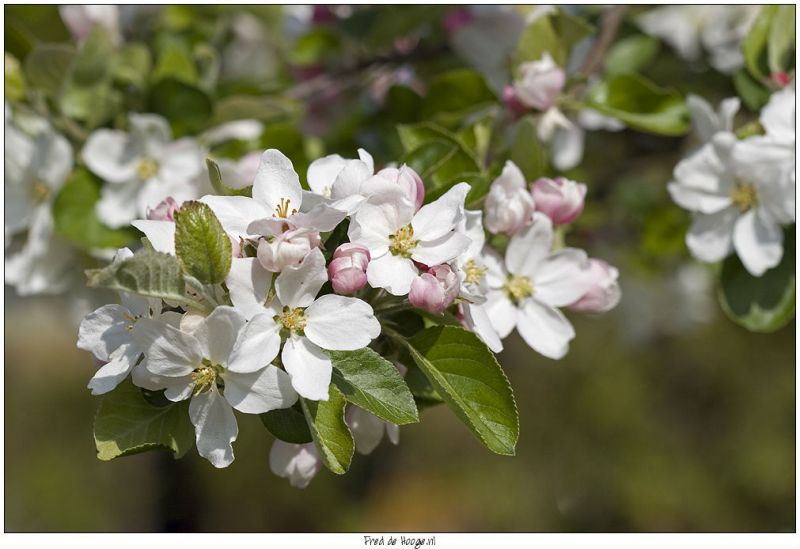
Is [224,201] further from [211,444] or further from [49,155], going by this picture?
[49,155]

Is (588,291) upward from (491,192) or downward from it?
downward

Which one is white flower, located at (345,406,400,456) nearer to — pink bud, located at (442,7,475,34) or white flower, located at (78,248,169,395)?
white flower, located at (78,248,169,395)

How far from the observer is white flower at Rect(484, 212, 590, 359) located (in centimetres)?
98

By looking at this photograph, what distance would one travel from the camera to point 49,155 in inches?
51.1

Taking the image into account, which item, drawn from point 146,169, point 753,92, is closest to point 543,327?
point 753,92

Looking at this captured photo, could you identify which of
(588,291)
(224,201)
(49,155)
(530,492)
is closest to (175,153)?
(49,155)

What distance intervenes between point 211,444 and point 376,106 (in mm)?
1105

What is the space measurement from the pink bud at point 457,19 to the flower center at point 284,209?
89 cm

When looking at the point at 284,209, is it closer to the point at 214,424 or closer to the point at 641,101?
the point at 214,424

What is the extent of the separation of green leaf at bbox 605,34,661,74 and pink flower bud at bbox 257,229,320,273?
99cm

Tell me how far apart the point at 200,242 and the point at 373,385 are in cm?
22

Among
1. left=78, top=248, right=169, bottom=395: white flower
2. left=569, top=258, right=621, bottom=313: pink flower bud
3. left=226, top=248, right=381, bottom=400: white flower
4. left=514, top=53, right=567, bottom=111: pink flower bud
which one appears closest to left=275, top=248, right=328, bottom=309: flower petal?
left=226, top=248, right=381, bottom=400: white flower

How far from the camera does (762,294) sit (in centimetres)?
124
